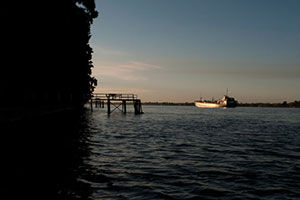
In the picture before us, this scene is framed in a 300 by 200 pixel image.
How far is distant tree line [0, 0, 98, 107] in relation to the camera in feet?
69.7

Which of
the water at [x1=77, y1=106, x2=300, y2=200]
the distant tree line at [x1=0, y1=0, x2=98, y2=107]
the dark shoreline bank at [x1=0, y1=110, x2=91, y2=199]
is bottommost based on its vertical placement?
the water at [x1=77, y1=106, x2=300, y2=200]

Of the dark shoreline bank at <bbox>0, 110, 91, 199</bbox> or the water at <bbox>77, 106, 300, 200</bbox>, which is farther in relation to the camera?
the water at <bbox>77, 106, 300, 200</bbox>

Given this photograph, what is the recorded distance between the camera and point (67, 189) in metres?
7.43

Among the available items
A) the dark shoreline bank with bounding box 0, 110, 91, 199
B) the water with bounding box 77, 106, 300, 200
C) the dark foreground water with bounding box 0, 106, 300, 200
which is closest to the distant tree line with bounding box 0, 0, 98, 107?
the dark shoreline bank with bounding box 0, 110, 91, 199

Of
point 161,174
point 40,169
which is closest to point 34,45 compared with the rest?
point 40,169

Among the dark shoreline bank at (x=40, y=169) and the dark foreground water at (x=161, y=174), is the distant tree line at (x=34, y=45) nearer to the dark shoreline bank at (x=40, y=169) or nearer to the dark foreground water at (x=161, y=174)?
the dark shoreline bank at (x=40, y=169)

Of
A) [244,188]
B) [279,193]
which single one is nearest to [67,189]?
[244,188]

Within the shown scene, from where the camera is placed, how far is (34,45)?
78.5 ft

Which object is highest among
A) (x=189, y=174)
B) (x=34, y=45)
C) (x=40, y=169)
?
(x=34, y=45)

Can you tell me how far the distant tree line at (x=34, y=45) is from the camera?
Answer: 21250 mm

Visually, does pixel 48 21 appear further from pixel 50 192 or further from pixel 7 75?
pixel 50 192

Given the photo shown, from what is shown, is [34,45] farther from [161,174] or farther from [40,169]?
[161,174]

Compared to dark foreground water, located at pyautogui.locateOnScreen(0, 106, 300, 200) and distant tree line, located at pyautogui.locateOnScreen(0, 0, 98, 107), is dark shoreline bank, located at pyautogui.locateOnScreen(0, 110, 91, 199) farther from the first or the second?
distant tree line, located at pyautogui.locateOnScreen(0, 0, 98, 107)

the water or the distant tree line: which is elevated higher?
the distant tree line
